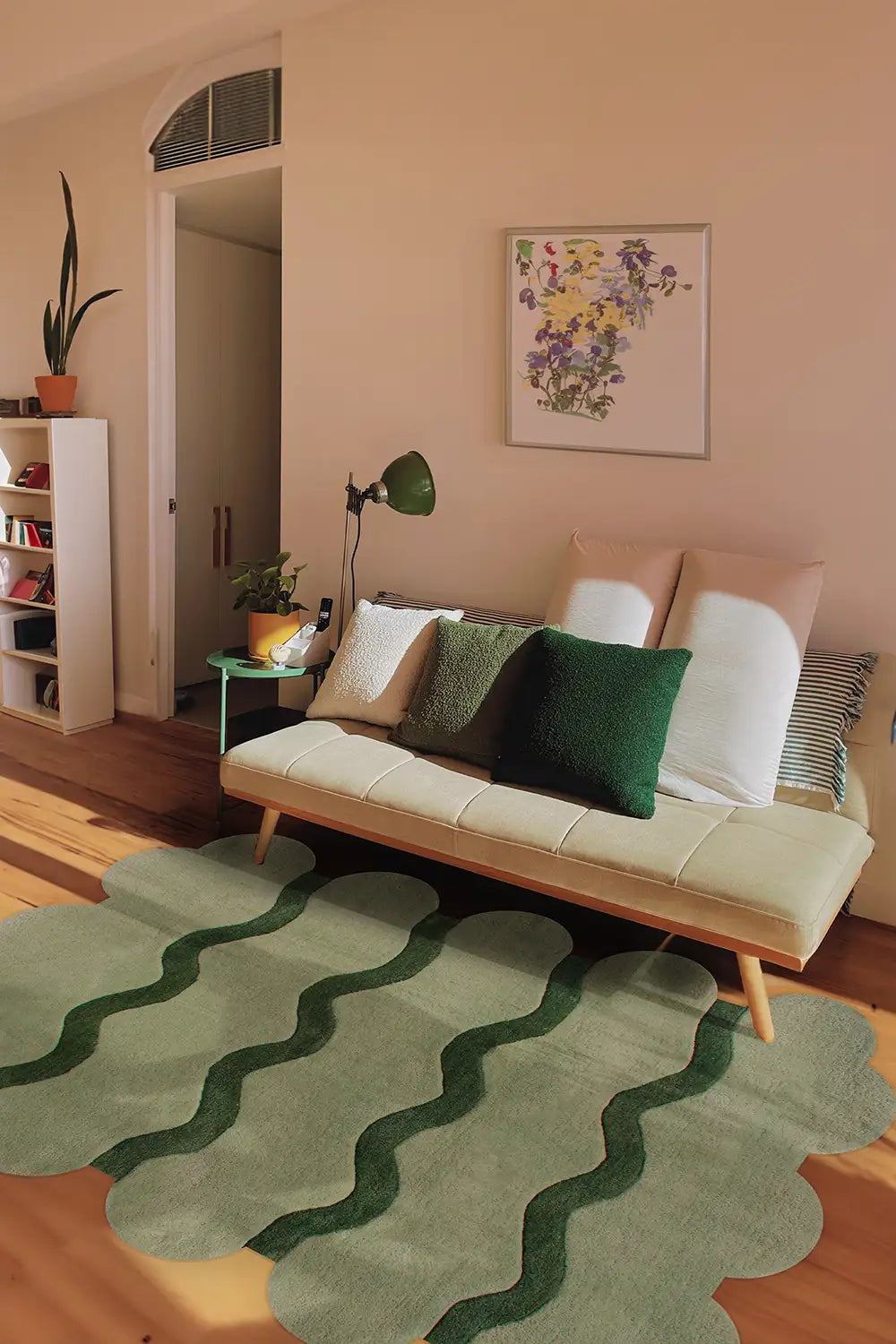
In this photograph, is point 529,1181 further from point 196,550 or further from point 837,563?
point 196,550

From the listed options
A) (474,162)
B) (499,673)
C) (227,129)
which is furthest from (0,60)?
(499,673)

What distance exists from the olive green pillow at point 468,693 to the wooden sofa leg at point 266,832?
44 cm

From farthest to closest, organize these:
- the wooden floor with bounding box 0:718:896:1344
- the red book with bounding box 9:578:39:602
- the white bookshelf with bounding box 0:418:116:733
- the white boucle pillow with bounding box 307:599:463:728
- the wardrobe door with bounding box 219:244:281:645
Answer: the wardrobe door with bounding box 219:244:281:645 < the red book with bounding box 9:578:39:602 < the white bookshelf with bounding box 0:418:116:733 < the white boucle pillow with bounding box 307:599:463:728 < the wooden floor with bounding box 0:718:896:1344

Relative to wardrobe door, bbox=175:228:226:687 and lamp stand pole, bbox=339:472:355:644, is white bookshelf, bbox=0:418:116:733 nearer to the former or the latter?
wardrobe door, bbox=175:228:226:687

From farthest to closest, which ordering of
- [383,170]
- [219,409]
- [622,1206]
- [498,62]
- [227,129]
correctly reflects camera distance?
[219,409], [227,129], [383,170], [498,62], [622,1206]

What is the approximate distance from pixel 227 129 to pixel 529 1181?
401 centimetres

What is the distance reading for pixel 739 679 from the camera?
2.94 metres

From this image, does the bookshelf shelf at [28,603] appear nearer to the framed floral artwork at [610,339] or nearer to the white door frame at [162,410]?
the white door frame at [162,410]

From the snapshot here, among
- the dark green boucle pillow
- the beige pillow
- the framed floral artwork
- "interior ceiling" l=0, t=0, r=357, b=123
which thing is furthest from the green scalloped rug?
"interior ceiling" l=0, t=0, r=357, b=123

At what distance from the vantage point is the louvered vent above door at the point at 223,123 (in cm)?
413

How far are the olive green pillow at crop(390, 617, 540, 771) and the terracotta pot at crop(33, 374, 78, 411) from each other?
2.44 metres

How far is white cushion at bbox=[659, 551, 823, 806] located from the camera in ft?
9.53

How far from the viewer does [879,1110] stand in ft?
7.38

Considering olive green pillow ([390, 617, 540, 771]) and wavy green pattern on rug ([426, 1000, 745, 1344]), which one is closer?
wavy green pattern on rug ([426, 1000, 745, 1344])
